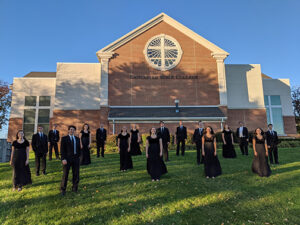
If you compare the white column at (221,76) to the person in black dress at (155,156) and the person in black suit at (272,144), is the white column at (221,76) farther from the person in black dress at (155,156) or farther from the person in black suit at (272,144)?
the person in black dress at (155,156)

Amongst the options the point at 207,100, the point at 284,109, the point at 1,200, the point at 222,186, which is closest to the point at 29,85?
the point at 207,100

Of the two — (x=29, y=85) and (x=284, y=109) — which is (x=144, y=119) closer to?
(x=29, y=85)

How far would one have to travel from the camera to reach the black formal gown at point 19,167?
6.73 meters

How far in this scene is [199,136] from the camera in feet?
34.8

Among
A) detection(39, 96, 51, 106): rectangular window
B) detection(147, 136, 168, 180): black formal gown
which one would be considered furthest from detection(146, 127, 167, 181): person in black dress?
detection(39, 96, 51, 106): rectangular window

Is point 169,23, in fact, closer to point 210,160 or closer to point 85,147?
point 85,147

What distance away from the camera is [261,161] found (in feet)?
25.8

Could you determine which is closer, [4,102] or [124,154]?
[124,154]

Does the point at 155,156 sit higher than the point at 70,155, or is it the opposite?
the point at 70,155

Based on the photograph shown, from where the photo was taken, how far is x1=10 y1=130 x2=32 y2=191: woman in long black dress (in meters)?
6.74

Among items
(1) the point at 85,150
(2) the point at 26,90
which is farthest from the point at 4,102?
(1) the point at 85,150

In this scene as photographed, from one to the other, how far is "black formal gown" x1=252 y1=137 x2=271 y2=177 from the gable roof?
1672cm

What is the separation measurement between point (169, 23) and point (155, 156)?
20.0 meters

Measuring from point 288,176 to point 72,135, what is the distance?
7545 mm
